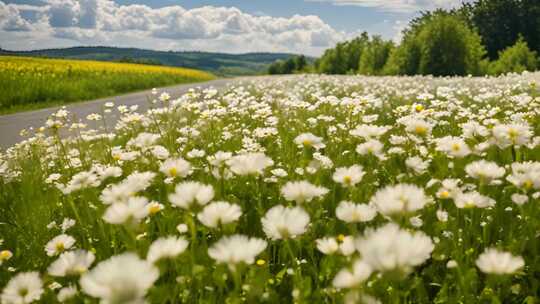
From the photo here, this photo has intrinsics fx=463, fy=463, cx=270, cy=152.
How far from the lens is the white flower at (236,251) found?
130 cm

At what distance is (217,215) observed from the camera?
1.53 metres

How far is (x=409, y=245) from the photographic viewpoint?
1.04 meters

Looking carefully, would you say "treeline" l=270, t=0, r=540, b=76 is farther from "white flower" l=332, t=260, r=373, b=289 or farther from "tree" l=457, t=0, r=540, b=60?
"white flower" l=332, t=260, r=373, b=289

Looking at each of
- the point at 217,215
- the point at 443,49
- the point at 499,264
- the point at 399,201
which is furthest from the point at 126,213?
the point at 443,49

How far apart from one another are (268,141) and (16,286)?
339 centimetres

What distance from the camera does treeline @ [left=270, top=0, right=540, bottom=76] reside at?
82.3 feet

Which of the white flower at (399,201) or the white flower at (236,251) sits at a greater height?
the white flower at (399,201)

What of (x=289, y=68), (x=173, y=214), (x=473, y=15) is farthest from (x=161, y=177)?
(x=289, y=68)

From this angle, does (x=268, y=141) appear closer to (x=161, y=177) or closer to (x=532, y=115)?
(x=161, y=177)

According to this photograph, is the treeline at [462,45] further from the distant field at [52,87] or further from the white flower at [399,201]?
the white flower at [399,201]

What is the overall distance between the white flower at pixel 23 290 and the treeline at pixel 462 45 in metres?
25.8

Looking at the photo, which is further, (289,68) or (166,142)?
(289,68)

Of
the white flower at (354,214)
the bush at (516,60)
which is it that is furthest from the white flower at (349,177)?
the bush at (516,60)

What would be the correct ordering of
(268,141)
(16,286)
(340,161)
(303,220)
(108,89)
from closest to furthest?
(303,220), (16,286), (340,161), (268,141), (108,89)
